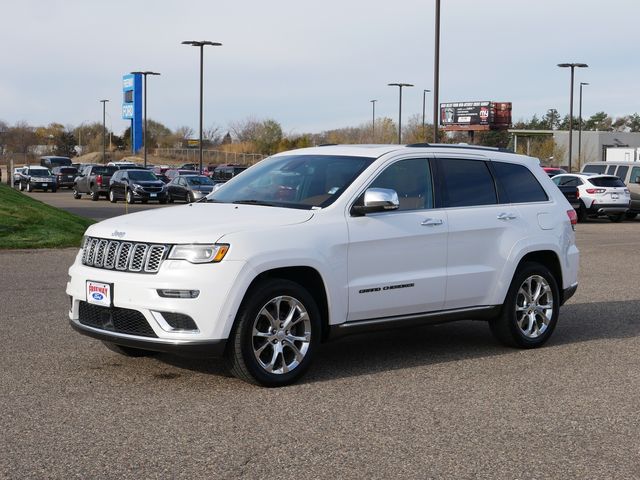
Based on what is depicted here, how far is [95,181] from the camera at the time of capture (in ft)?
149

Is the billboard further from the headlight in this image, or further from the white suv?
the headlight

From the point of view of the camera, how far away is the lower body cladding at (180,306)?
6.86 meters

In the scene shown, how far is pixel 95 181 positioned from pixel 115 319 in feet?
129

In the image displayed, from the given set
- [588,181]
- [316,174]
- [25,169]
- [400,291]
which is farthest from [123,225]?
[25,169]

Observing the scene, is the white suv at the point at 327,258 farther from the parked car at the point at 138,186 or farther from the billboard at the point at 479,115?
the billboard at the point at 479,115

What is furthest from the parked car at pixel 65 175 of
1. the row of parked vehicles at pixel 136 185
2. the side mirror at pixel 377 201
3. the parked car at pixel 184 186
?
the side mirror at pixel 377 201

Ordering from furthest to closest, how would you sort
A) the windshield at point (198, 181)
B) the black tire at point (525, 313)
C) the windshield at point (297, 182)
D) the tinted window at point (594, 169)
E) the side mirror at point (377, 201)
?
the windshield at point (198, 181)
the tinted window at point (594, 169)
the black tire at point (525, 313)
the windshield at point (297, 182)
the side mirror at point (377, 201)

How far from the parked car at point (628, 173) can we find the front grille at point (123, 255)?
27.6m

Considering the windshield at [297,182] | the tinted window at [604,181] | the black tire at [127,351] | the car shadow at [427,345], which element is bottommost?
the car shadow at [427,345]

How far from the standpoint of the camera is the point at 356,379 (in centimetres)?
758

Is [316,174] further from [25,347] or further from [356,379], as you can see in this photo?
[25,347]

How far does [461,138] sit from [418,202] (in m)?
114

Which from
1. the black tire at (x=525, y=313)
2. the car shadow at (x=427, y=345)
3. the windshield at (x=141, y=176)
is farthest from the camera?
the windshield at (x=141, y=176)

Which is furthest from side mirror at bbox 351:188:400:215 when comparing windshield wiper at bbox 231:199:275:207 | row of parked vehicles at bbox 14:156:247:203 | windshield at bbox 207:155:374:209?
row of parked vehicles at bbox 14:156:247:203
